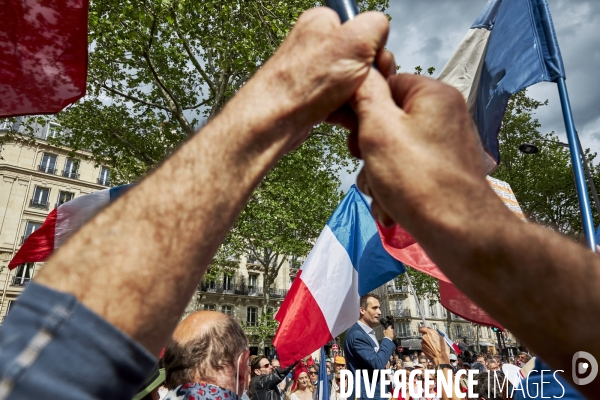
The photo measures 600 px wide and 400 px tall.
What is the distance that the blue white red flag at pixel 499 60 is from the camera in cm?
374

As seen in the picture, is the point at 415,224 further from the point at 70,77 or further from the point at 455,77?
the point at 455,77

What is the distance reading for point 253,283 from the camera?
1816 inches

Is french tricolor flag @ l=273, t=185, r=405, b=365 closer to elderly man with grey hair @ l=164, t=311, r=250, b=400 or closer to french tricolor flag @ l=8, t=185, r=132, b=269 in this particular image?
french tricolor flag @ l=8, t=185, r=132, b=269

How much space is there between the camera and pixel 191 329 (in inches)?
91.8

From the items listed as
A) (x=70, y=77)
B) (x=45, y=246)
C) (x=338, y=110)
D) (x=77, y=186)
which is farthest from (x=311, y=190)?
(x=77, y=186)

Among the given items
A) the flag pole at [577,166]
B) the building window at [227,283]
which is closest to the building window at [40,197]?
the building window at [227,283]

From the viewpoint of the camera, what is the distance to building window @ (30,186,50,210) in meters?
34.4

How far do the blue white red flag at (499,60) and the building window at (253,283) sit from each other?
141ft

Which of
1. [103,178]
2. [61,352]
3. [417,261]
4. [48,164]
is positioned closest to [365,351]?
[417,261]

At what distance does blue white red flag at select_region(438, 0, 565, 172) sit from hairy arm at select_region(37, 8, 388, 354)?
331 centimetres

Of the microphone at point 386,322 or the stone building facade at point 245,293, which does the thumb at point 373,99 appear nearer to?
the microphone at point 386,322

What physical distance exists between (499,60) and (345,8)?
3.72m

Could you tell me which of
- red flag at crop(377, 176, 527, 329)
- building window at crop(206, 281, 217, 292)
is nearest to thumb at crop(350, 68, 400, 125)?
red flag at crop(377, 176, 527, 329)

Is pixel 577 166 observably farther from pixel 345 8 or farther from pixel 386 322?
pixel 386 322
